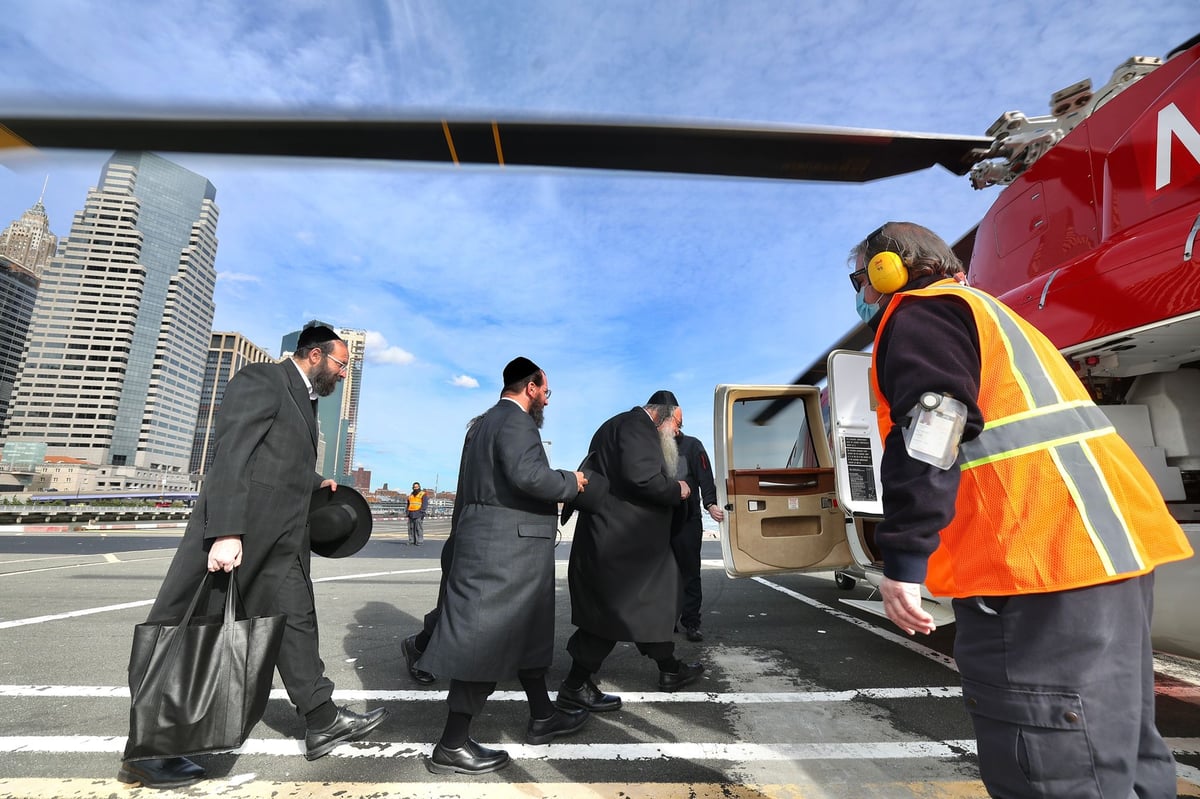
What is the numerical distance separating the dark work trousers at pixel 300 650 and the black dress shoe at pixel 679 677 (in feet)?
6.34

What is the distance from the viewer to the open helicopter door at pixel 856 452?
12.8 feet

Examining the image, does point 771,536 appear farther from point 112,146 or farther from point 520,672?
point 112,146

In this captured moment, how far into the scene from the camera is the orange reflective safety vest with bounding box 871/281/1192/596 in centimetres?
126

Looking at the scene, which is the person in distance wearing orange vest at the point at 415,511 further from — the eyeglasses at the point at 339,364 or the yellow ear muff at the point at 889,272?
the yellow ear muff at the point at 889,272

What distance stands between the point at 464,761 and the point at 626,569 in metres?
1.30

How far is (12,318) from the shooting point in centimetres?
15362

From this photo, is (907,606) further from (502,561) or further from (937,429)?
(502,561)

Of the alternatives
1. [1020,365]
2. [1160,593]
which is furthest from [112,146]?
[1160,593]

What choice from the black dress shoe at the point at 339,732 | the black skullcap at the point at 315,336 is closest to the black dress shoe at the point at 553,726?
the black dress shoe at the point at 339,732

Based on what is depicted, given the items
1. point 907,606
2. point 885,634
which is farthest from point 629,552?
point 885,634

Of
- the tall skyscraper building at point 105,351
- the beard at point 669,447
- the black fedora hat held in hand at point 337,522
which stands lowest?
the black fedora hat held in hand at point 337,522

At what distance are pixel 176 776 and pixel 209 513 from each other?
107 cm

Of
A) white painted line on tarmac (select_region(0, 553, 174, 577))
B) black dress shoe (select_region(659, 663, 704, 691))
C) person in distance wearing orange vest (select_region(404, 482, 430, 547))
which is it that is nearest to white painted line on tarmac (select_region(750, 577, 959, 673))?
black dress shoe (select_region(659, 663, 704, 691))

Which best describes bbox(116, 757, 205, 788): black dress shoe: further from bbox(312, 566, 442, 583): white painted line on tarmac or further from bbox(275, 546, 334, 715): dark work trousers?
bbox(312, 566, 442, 583): white painted line on tarmac
